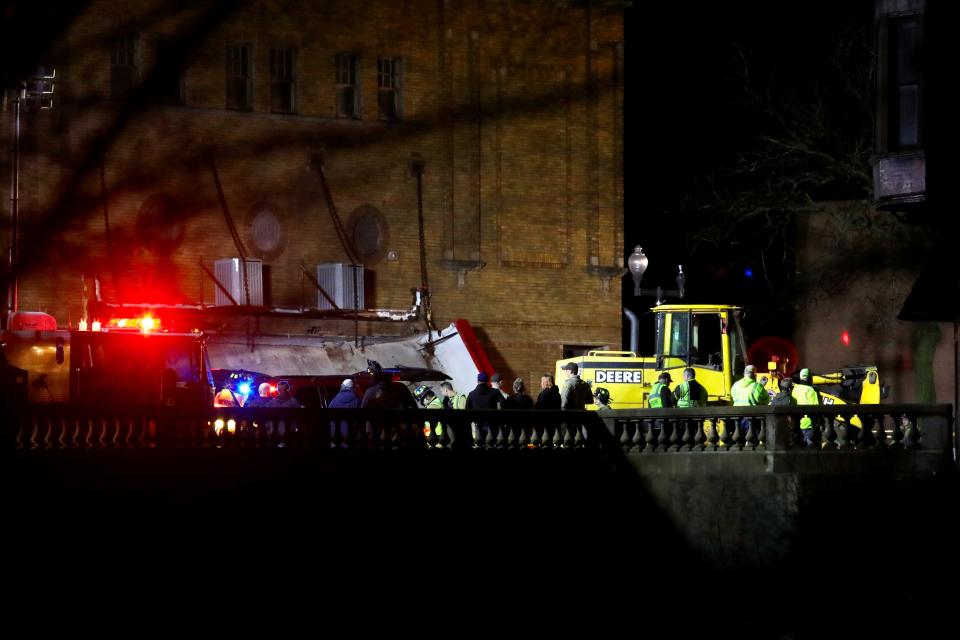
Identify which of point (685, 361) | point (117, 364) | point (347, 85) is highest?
point (347, 85)

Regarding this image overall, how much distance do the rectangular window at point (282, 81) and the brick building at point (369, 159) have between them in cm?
5

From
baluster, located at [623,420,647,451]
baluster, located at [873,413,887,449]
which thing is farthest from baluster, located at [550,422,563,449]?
baluster, located at [873,413,887,449]

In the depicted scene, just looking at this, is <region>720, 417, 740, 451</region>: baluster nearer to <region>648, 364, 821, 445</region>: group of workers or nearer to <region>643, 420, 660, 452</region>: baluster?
<region>643, 420, 660, 452</region>: baluster

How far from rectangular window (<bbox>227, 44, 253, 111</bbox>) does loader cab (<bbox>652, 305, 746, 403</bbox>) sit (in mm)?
13322

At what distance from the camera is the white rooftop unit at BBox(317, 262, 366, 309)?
37625 mm

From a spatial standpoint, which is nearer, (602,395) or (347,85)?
(602,395)

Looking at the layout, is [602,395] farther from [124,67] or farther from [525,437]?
[124,67]

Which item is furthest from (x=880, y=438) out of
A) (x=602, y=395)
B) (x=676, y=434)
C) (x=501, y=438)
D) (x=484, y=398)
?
(x=602, y=395)

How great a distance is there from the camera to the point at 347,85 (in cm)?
3844

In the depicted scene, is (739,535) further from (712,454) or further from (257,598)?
(257,598)

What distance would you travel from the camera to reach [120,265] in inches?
1382

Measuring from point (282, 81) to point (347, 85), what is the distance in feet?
5.24

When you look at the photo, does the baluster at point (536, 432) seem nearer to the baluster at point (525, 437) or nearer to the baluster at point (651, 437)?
the baluster at point (525, 437)

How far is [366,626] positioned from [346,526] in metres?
1.23
